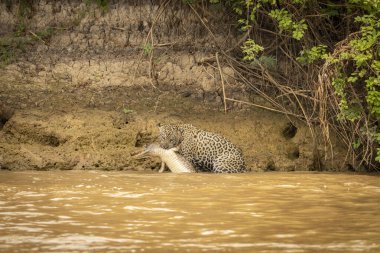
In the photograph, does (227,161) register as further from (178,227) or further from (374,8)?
(178,227)

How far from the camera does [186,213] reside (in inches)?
280

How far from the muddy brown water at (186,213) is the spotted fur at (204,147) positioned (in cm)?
51

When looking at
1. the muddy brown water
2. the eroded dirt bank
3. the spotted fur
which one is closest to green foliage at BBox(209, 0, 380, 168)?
the eroded dirt bank

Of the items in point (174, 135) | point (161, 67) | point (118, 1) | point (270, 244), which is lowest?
point (270, 244)

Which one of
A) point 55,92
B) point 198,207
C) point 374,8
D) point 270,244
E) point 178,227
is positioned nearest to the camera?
point 270,244

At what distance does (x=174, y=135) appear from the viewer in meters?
10.7

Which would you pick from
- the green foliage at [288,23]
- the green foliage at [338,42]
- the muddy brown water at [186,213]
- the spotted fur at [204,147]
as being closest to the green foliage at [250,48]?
the green foliage at [338,42]

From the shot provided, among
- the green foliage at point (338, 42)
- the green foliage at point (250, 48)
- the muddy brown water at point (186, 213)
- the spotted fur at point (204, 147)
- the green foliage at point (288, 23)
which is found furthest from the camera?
the green foliage at point (250, 48)

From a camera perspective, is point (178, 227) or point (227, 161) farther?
point (227, 161)

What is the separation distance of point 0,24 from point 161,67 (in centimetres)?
261

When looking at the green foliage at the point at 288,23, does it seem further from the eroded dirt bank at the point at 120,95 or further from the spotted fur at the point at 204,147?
the spotted fur at the point at 204,147

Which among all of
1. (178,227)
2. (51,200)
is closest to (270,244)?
(178,227)

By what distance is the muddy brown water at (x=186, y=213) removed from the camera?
588 centimetres

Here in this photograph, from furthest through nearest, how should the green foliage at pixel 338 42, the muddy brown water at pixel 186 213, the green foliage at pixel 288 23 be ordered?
the green foliage at pixel 288 23 < the green foliage at pixel 338 42 < the muddy brown water at pixel 186 213
